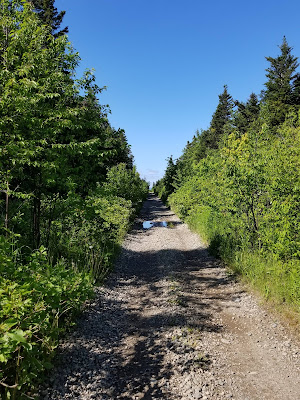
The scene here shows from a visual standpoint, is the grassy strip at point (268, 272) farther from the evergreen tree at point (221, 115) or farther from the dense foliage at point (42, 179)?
the evergreen tree at point (221, 115)

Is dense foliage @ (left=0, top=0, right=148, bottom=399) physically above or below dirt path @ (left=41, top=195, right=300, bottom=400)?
above

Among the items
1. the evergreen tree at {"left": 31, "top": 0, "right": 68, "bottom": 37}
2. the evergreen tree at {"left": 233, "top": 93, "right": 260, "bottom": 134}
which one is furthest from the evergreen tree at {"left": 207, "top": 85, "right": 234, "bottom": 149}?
the evergreen tree at {"left": 31, "top": 0, "right": 68, "bottom": 37}

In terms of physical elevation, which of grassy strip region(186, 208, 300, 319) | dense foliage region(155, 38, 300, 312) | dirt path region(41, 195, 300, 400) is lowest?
dirt path region(41, 195, 300, 400)

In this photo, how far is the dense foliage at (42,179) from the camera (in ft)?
10.9

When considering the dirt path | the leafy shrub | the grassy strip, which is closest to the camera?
the leafy shrub

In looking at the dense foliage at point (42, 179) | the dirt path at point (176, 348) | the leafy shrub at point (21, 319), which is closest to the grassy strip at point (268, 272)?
the dirt path at point (176, 348)

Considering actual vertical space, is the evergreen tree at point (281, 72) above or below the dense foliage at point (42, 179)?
above

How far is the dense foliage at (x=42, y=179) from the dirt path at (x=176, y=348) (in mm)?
608

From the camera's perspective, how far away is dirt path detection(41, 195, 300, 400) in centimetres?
379

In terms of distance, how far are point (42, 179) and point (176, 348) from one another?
15.5 feet

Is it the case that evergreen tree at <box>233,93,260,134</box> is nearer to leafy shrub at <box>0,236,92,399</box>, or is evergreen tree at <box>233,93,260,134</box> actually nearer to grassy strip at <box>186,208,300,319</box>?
grassy strip at <box>186,208,300,319</box>

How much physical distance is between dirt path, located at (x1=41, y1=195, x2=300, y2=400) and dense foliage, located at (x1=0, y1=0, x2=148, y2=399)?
23.9 inches

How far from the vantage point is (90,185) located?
8.07 m

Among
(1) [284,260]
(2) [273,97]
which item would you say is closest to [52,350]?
(1) [284,260]
